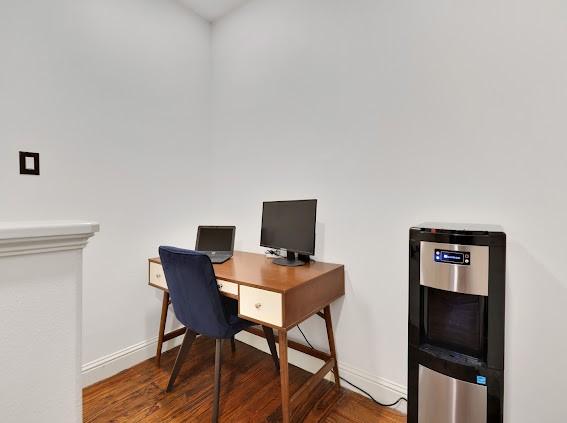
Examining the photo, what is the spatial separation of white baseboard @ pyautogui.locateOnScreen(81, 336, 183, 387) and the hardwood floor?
0.04 metres

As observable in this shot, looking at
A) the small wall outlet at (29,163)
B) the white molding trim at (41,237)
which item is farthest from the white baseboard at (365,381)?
the small wall outlet at (29,163)

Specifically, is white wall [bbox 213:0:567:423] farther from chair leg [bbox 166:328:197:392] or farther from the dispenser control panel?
chair leg [bbox 166:328:197:392]

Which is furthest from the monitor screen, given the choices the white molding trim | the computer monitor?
the white molding trim

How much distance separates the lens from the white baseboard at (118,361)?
190 centimetres

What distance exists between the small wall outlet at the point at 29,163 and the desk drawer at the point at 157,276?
2.91 feet

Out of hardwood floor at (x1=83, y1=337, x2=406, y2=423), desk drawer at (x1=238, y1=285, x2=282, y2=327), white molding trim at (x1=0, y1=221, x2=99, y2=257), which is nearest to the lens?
white molding trim at (x1=0, y1=221, x2=99, y2=257)

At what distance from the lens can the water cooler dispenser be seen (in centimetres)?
112

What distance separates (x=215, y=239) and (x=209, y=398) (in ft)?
3.41

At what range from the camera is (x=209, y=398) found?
177cm

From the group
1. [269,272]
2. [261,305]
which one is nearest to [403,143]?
[269,272]

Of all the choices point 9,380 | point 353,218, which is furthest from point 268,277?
point 9,380

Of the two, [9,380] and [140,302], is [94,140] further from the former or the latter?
[9,380]

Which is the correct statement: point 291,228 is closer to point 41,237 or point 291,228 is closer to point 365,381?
point 365,381

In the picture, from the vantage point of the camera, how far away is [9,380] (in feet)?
1.62
